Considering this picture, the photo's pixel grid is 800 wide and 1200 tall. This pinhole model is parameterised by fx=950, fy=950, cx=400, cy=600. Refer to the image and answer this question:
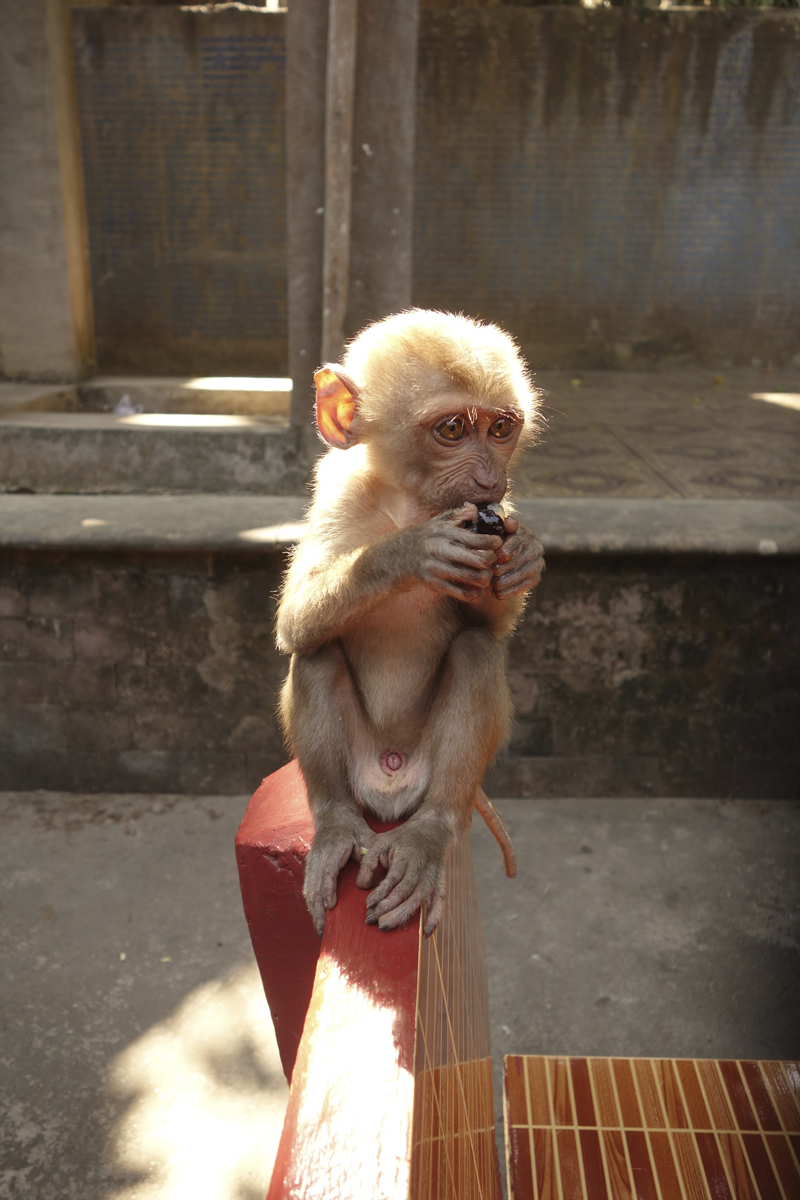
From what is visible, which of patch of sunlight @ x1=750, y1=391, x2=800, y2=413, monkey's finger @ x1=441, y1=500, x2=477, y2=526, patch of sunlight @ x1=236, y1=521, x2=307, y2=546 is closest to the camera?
monkey's finger @ x1=441, y1=500, x2=477, y2=526

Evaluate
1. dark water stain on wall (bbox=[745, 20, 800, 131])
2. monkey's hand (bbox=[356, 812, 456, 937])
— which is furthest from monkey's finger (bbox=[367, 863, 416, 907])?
dark water stain on wall (bbox=[745, 20, 800, 131])

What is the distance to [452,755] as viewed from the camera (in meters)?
2.12

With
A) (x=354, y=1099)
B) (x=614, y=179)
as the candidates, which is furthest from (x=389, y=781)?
(x=614, y=179)

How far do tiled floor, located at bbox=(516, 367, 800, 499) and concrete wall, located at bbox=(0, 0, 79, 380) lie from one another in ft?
14.6

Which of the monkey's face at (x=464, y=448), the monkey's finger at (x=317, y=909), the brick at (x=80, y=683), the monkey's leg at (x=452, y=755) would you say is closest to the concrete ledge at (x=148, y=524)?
the brick at (x=80, y=683)

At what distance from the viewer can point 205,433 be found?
20.6 feet

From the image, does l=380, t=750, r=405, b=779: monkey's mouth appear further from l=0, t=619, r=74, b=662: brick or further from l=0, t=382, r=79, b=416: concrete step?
l=0, t=382, r=79, b=416: concrete step

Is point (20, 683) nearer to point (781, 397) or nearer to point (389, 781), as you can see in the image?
point (389, 781)

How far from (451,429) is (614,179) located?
911cm

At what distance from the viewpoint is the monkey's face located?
1.96 meters

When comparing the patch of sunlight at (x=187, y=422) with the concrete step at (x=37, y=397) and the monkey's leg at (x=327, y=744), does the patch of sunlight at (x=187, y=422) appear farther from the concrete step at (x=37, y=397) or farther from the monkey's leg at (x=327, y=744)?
the monkey's leg at (x=327, y=744)

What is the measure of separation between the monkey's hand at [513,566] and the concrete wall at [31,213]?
7633mm

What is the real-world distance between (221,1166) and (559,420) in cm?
647

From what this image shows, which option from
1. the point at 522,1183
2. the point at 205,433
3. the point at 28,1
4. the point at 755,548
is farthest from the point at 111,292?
the point at 522,1183
